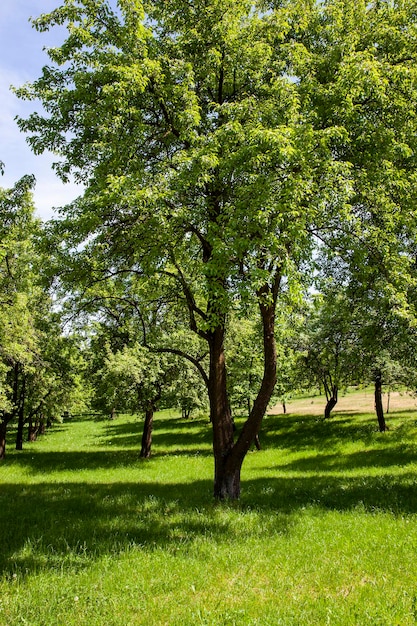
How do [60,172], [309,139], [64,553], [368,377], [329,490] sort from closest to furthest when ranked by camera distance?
1. [64,553]
2. [309,139]
3. [60,172]
4. [329,490]
5. [368,377]

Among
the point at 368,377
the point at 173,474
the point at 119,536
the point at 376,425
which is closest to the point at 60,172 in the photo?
the point at 119,536

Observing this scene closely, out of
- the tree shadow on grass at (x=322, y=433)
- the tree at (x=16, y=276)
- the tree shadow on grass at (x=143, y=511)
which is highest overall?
the tree at (x=16, y=276)

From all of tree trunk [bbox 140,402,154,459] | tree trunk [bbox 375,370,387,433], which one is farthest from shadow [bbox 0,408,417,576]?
tree trunk [bbox 375,370,387,433]

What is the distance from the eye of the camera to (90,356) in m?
26.9

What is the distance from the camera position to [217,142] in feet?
32.3

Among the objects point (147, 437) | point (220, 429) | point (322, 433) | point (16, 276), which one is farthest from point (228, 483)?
point (322, 433)

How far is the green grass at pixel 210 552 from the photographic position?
5.51m

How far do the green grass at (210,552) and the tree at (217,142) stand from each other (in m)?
2.71

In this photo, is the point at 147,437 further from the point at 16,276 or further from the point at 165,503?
the point at 165,503

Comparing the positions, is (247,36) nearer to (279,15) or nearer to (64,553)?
(279,15)

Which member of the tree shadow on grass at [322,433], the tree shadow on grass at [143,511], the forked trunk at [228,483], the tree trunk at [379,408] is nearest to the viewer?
the tree shadow on grass at [143,511]

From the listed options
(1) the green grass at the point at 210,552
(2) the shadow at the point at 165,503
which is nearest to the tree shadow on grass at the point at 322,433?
(2) the shadow at the point at 165,503

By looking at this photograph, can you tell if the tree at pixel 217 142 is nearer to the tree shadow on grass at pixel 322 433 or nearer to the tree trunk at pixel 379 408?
the tree shadow on grass at pixel 322 433

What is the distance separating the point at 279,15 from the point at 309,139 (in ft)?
14.3
